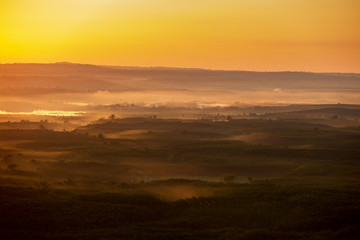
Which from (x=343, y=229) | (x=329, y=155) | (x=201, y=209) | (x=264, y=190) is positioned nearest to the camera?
(x=343, y=229)

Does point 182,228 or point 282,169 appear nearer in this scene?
point 182,228

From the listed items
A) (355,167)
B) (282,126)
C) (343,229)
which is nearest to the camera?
(343,229)

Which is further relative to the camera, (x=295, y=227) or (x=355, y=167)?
(x=355, y=167)

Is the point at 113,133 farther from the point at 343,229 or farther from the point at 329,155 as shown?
the point at 343,229

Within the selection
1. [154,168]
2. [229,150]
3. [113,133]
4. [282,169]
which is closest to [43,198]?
[154,168]

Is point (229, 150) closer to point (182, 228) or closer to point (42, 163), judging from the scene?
point (42, 163)

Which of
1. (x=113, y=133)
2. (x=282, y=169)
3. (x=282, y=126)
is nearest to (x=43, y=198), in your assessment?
(x=282, y=169)

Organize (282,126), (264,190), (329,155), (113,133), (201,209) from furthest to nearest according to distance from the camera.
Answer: (282,126), (113,133), (329,155), (264,190), (201,209)

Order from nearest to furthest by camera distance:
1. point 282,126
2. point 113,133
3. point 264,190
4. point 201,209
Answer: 1. point 201,209
2. point 264,190
3. point 113,133
4. point 282,126
